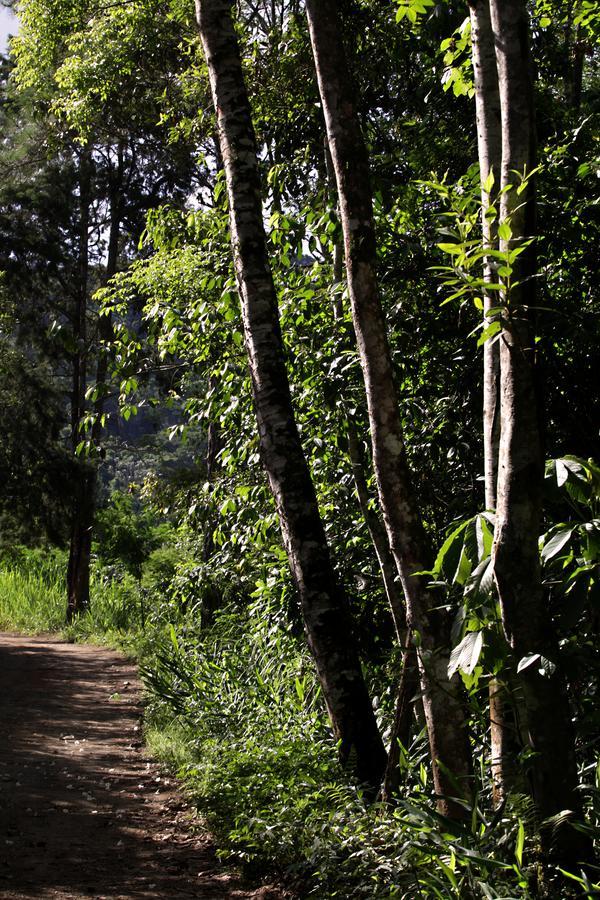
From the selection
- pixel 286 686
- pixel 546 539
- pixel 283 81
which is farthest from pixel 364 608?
pixel 283 81

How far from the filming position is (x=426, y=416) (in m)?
5.16

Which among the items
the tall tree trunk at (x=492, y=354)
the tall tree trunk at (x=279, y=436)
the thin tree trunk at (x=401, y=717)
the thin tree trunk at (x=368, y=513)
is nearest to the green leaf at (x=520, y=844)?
the tall tree trunk at (x=492, y=354)

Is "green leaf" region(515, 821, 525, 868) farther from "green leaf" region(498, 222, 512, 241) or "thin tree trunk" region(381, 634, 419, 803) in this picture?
"green leaf" region(498, 222, 512, 241)

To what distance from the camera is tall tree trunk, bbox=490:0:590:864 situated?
9.37ft

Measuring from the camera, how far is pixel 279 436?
4.92m

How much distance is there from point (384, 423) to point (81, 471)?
12.3 metres

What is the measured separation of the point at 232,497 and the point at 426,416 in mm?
1725

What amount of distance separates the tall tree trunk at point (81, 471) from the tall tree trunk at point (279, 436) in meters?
10.9

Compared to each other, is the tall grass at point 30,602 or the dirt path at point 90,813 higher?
the tall grass at point 30,602

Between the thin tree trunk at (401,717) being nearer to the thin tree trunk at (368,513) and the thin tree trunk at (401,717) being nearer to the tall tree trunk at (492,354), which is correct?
the thin tree trunk at (368,513)

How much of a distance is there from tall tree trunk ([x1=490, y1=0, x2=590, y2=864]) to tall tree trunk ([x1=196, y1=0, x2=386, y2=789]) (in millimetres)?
1710

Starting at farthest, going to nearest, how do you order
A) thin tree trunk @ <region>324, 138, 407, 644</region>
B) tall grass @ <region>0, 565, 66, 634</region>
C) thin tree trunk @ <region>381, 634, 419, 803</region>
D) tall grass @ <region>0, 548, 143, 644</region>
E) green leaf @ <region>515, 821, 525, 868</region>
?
1. tall grass @ <region>0, 565, 66, 634</region>
2. tall grass @ <region>0, 548, 143, 644</region>
3. thin tree trunk @ <region>324, 138, 407, 644</region>
4. thin tree trunk @ <region>381, 634, 419, 803</region>
5. green leaf @ <region>515, 821, 525, 868</region>

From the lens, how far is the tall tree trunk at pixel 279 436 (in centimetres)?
468

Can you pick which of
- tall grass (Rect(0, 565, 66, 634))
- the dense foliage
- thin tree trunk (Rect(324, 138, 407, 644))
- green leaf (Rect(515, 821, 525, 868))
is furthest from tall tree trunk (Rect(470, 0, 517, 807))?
tall grass (Rect(0, 565, 66, 634))
